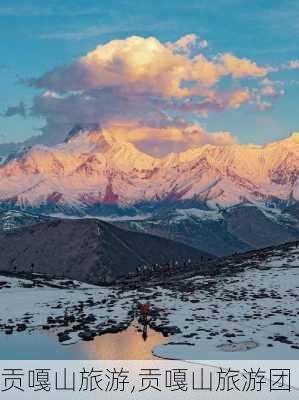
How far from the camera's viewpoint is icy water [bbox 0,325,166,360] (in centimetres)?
4609

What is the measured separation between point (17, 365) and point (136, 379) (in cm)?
926

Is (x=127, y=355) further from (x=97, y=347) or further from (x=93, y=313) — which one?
(x=93, y=313)

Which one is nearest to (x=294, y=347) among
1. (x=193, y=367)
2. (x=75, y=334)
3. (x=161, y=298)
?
(x=193, y=367)

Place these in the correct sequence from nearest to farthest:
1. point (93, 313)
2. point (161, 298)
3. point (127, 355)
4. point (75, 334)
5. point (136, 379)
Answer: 1. point (136, 379)
2. point (127, 355)
3. point (75, 334)
4. point (93, 313)
5. point (161, 298)

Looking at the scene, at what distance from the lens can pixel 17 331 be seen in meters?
55.5

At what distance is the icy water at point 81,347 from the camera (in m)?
46.1

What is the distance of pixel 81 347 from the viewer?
161 feet

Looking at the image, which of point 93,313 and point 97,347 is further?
point 93,313

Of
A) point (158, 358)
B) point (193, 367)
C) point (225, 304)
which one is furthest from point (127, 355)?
point (225, 304)

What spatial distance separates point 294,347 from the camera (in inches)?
1893

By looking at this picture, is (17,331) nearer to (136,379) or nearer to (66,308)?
(66,308)

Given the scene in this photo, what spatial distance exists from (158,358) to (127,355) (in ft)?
8.50

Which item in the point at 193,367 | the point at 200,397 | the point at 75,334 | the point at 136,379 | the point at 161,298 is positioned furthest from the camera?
the point at 161,298

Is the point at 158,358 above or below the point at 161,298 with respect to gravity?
below
